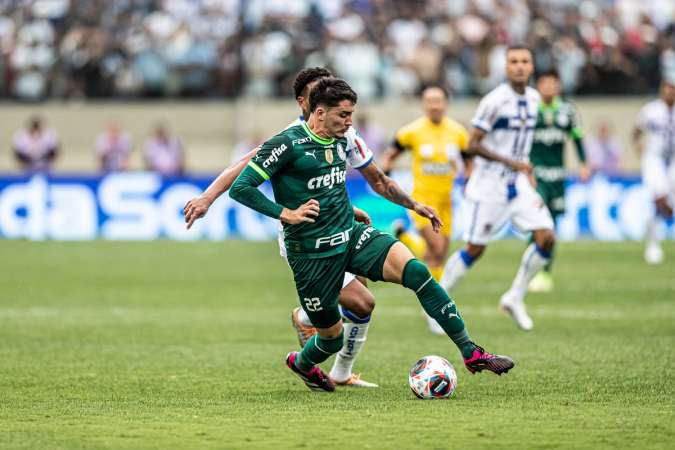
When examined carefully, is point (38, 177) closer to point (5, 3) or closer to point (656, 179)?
point (5, 3)

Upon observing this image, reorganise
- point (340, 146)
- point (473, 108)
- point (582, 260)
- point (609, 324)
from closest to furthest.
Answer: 1. point (340, 146)
2. point (609, 324)
3. point (582, 260)
4. point (473, 108)

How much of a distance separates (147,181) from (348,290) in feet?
48.2

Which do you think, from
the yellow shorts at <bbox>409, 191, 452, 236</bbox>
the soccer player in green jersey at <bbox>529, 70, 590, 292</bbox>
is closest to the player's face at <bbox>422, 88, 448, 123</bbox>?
the yellow shorts at <bbox>409, 191, 452, 236</bbox>

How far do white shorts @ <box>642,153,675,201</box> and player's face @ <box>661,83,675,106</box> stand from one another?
3.10 ft

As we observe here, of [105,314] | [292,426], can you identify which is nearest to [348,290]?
[292,426]

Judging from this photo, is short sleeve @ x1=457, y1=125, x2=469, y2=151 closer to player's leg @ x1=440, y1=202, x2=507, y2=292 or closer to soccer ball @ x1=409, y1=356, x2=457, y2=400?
player's leg @ x1=440, y1=202, x2=507, y2=292

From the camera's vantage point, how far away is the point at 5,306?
12.5 metres

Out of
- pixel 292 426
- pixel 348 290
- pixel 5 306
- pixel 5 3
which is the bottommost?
pixel 5 306

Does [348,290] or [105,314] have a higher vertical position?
[348,290]

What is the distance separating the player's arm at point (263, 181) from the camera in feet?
21.3

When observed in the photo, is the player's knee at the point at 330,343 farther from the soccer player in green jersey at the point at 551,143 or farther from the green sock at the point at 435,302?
the soccer player in green jersey at the point at 551,143

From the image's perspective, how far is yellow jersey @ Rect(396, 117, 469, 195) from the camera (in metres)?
11.9

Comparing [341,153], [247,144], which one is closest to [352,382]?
[341,153]

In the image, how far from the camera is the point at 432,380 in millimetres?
6723
